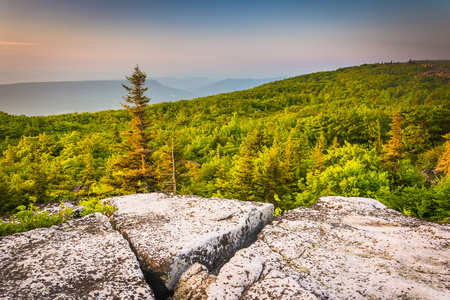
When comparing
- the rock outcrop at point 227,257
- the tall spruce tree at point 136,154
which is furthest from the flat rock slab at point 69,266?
the tall spruce tree at point 136,154

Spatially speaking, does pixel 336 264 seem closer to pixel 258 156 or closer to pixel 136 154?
pixel 136 154

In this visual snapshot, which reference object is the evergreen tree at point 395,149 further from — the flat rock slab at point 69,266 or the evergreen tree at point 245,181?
the flat rock slab at point 69,266

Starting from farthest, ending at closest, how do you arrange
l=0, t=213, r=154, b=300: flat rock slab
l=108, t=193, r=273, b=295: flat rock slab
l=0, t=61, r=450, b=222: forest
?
l=0, t=61, r=450, b=222: forest
l=108, t=193, r=273, b=295: flat rock slab
l=0, t=213, r=154, b=300: flat rock slab

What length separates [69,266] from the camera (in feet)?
9.38

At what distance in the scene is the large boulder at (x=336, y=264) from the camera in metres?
2.52

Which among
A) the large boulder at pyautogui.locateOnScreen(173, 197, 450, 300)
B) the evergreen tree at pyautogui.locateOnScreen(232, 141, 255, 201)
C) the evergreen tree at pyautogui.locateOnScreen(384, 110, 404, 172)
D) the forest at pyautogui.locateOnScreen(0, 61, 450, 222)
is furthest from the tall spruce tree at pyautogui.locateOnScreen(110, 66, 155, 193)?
the evergreen tree at pyautogui.locateOnScreen(384, 110, 404, 172)

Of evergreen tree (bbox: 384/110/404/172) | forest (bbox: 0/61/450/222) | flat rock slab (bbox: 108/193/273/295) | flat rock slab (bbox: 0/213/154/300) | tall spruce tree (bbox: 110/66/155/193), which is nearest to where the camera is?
flat rock slab (bbox: 0/213/154/300)

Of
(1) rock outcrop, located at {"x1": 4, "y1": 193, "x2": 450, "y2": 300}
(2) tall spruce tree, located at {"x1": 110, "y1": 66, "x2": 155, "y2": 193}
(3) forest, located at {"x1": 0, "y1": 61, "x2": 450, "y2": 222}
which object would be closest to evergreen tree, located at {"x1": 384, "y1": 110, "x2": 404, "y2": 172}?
(3) forest, located at {"x1": 0, "y1": 61, "x2": 450, "y2": 222}

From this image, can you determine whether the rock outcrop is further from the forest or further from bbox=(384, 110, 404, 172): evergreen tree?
bbox=(384, 110, 404, 172): evergreen tree

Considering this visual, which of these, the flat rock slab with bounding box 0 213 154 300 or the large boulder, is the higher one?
the flat rock slab with bounding box 0 213 154 300

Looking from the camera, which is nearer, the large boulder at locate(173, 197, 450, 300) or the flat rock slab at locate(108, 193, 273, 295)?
the large boulder at locate(173, 197, 450, 300)

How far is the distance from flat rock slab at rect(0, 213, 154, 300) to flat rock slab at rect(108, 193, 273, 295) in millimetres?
275

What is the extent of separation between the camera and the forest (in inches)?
580

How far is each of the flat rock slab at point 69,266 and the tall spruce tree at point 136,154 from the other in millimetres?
18393
